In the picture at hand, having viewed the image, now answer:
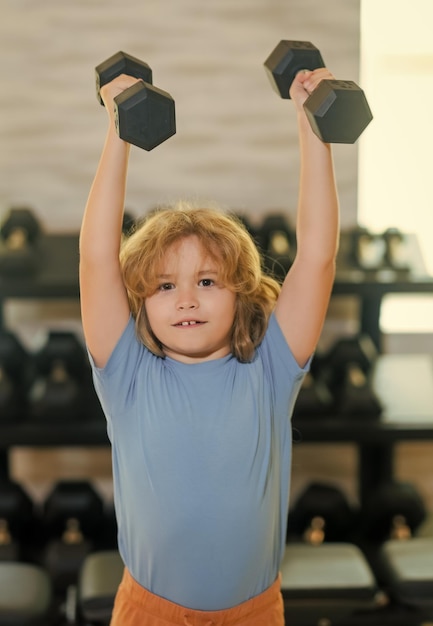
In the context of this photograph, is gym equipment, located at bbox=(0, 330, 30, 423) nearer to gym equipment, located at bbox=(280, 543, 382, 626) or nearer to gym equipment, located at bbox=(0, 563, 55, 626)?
gym equipment, located at bbox=(0, 563, 55, 626)

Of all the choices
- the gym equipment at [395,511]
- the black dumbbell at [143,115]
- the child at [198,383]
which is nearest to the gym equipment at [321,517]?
the gym equipment at [395,511]

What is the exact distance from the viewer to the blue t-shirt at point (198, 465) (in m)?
1.08

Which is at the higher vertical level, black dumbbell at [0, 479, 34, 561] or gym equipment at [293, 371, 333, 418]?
gym equipment at [293, 371, 333, 418]

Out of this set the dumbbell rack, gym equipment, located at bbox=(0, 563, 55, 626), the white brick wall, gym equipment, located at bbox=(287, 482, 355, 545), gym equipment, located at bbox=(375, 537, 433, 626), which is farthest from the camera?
the white brick wall

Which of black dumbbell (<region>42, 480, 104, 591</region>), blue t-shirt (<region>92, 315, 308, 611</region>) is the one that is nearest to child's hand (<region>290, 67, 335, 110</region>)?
blue t-shirt (<region>92, 315, 308, 611</region>)

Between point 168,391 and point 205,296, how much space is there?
0.12 m

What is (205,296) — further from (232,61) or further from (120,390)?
(232,61)

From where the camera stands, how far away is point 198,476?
108 centimetres

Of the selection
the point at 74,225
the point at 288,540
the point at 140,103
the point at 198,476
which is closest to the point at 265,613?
the point at 198,476

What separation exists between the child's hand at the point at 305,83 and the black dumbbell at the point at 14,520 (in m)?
1.42

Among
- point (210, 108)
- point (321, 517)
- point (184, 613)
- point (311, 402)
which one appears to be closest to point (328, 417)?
point (311, 402)

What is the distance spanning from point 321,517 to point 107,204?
4.51ft

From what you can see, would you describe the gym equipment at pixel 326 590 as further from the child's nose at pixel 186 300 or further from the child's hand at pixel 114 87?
the child's hand at pixel 114 87

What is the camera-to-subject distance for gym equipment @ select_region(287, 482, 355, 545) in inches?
87.5
